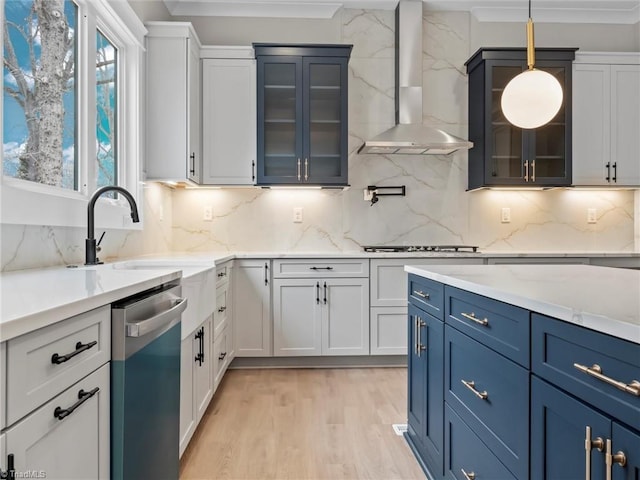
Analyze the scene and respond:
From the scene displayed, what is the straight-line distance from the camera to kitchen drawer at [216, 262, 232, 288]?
2.66 metres

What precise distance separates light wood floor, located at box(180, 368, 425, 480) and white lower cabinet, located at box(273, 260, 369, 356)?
218 mm

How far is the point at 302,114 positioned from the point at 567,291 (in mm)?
2678

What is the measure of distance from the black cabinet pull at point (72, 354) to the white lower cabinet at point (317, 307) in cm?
226

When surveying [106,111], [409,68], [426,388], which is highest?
[409,68]

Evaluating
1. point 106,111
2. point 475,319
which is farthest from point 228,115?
point 475,319

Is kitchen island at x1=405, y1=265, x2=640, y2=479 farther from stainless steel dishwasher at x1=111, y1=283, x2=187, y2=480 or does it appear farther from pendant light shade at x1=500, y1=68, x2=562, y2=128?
stainless steel dishwasher at x1=111, y1=283, x2=187, y2=480

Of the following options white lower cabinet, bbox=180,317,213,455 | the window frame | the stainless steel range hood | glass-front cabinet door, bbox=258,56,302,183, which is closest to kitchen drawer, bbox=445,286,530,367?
white lower cabinet, bbox=180,317,213,455

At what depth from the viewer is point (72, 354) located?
0.87 m

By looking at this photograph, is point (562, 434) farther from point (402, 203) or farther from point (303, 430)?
point (402, 203)

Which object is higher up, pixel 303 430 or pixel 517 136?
pixel 517 136

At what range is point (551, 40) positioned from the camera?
3.86 m

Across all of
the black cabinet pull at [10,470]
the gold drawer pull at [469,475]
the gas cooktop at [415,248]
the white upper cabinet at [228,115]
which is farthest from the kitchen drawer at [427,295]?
the white upper cabinet at [228,115]

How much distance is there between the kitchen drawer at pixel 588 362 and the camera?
72 cm

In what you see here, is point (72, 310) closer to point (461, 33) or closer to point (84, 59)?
point (84, 59)
